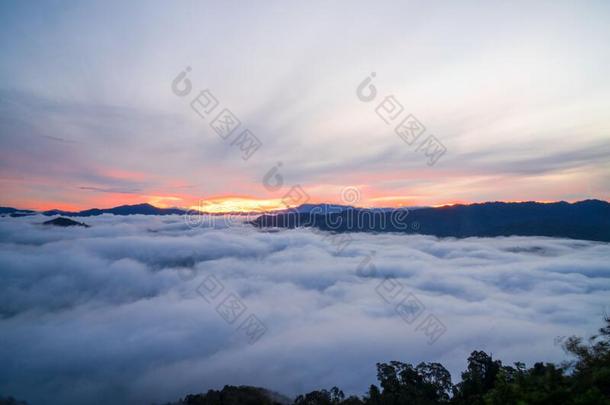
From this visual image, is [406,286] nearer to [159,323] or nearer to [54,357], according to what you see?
[159,323]

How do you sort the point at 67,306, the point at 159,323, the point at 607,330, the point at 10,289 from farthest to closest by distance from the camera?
the point at 10,289 → the point at 67,306 → the point at 159,323 → the point at 607,330

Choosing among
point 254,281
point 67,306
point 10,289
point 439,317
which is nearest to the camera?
point 439,317

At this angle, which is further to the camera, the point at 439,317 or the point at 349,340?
the point at 439,317

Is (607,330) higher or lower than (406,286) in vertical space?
higher

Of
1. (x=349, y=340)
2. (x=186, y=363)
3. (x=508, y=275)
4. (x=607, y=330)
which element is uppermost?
(x=607, y=330)

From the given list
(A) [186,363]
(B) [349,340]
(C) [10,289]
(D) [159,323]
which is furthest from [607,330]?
(C) [10,289]

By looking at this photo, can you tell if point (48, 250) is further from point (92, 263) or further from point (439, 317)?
point (439, 317)
